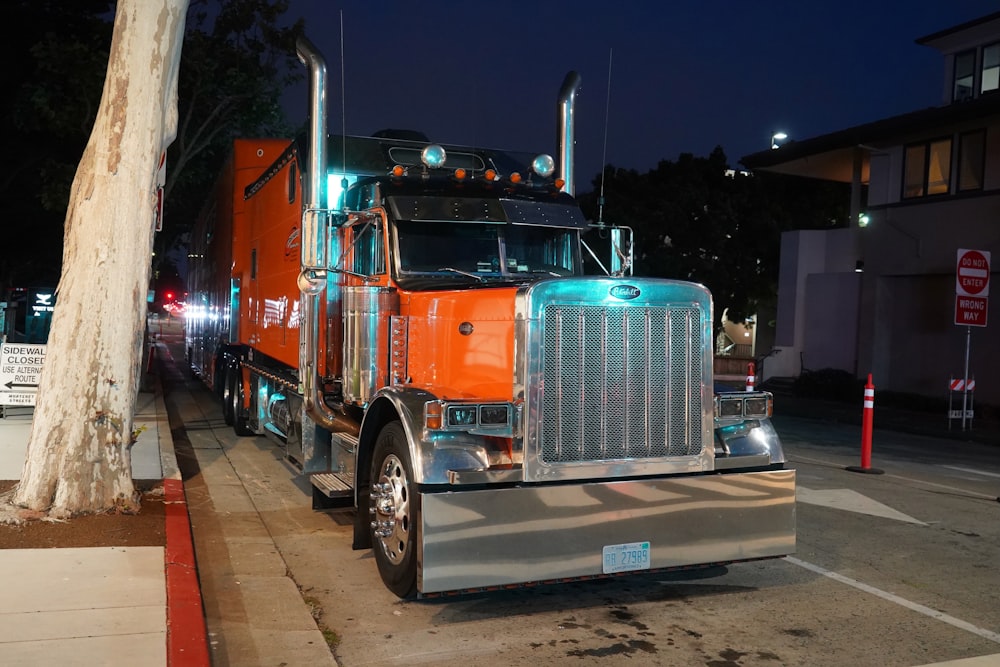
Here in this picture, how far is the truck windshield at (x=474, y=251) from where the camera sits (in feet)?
23.7

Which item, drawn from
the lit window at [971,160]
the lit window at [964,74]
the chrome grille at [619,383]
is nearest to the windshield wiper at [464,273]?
the chrome grille at [619,383]

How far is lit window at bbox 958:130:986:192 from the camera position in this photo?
22.3 metres

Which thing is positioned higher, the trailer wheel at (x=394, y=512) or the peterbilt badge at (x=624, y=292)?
the peterbilt badge at (x=624, y=292)

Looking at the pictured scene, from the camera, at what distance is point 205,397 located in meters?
20.5

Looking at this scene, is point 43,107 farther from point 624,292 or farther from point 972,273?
point 972,273

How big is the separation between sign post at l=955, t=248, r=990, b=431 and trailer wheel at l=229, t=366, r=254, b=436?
500 inches

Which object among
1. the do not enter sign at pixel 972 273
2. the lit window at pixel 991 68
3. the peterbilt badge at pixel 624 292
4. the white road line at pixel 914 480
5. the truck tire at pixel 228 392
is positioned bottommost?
the white road line at pixel 914 480

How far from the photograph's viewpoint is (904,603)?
247 inches

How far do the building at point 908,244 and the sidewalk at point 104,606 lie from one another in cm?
1803

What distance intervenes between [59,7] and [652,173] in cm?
2669

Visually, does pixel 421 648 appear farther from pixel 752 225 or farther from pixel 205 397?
pixel 752 225

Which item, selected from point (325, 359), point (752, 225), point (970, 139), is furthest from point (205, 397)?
point (752, 225)

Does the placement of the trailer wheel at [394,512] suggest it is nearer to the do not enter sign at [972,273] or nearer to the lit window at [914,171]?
the do not enter sign at [972,273]

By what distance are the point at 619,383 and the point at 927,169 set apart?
21023mm
